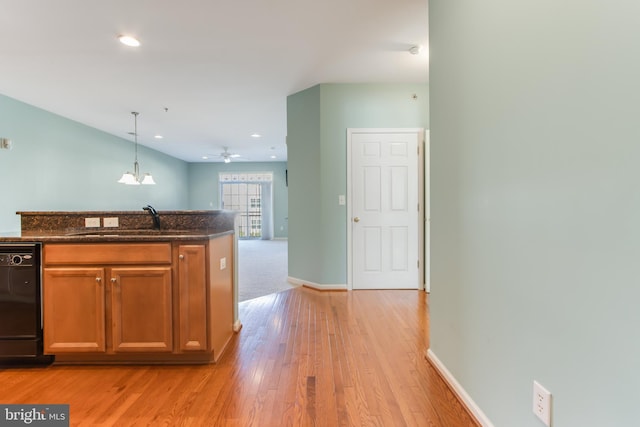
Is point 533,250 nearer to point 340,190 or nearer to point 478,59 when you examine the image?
point 478,59

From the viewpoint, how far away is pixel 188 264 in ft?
6.39

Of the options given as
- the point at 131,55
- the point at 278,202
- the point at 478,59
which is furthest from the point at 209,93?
the point at 278,202

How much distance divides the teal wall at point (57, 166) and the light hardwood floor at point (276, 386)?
2.30m

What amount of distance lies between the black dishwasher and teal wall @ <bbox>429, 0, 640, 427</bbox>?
2652 millimetres

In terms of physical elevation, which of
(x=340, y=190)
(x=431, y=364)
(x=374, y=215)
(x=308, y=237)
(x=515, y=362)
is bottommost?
(x=431, y=364)

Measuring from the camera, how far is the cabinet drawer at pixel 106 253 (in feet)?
6.35

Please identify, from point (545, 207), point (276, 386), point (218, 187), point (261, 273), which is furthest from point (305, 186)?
point (218, 187)

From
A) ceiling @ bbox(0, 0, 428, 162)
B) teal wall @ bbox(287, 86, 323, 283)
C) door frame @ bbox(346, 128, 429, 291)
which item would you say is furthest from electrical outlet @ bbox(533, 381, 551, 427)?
teal wall @ bbox(287, 86, 323, 283)

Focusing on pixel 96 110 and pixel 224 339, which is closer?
pixel 224 339

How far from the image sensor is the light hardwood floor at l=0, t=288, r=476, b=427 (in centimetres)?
150

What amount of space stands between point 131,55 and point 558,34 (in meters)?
3.47

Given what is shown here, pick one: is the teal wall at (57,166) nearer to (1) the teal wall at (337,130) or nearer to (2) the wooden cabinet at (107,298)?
(2) the wooden cabinet at (107,298)

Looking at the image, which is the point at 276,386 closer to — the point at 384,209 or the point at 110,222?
the point at 110,222

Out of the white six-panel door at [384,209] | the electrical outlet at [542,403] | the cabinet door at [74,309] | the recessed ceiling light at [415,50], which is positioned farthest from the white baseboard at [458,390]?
the recessed ceiling light at [415,50]
